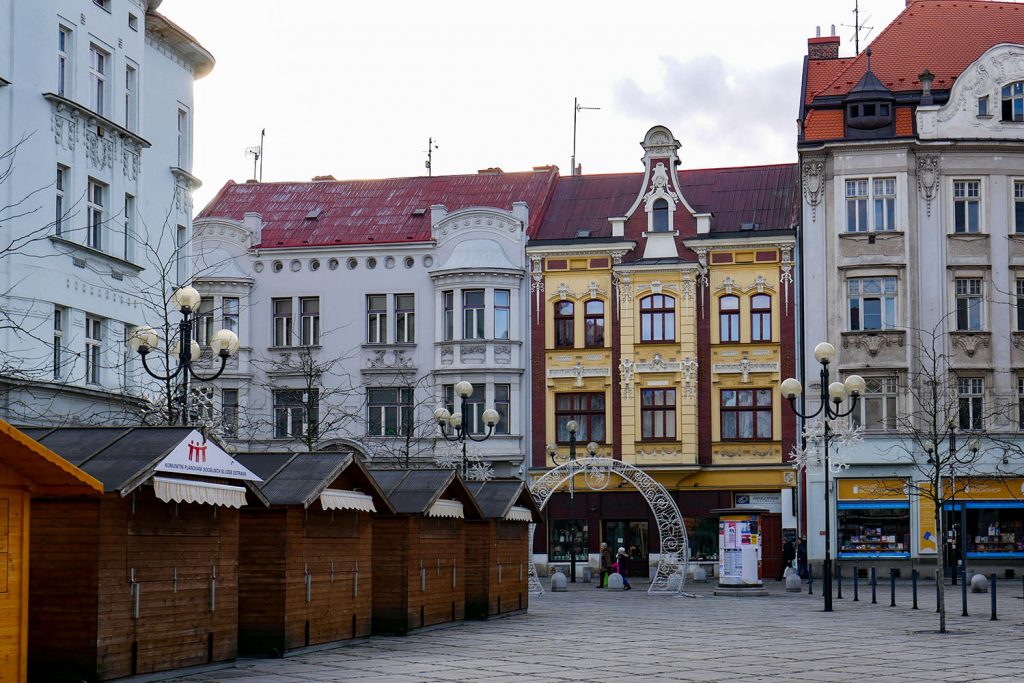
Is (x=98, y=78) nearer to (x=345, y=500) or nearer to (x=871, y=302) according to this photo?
(x=345, y=500)

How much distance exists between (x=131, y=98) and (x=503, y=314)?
20655 millimetres

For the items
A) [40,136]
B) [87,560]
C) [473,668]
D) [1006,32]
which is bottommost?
[473,668]

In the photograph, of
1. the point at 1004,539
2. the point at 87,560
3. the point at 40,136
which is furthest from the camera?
the point at 1004,539

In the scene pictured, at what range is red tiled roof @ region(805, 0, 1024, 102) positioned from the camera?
54.2 metres

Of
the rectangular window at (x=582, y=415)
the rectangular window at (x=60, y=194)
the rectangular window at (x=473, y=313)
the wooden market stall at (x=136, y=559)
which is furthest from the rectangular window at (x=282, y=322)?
the wooden market stall at (x=136, y=559)

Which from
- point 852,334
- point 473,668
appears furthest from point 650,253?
point 473,668

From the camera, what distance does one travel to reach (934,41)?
55656 millimetres

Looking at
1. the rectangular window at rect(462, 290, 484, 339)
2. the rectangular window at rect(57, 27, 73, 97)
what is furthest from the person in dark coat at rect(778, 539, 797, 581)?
the rectangular window at rect(57, 27, 73, 97)

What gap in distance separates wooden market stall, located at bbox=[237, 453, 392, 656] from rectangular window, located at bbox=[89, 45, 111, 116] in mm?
16441

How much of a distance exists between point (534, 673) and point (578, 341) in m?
36.9

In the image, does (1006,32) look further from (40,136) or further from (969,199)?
(40,136)

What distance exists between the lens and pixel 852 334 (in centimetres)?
5184

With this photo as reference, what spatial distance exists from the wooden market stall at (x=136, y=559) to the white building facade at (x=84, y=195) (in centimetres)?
987

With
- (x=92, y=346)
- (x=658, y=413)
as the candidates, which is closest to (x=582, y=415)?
(x=658, y=413)
